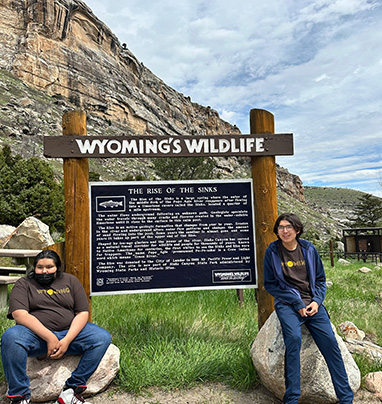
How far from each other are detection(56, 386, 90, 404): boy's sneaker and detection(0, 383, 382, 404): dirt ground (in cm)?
21

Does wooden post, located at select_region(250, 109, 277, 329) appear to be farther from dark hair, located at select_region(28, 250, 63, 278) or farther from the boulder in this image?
the boulder

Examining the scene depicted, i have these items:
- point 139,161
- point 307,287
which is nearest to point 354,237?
point 307,287

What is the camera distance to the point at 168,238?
3.98m

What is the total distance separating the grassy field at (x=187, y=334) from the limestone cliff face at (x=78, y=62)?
66922mm

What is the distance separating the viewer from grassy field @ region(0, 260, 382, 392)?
327 centimetres

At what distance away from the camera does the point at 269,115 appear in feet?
13.6

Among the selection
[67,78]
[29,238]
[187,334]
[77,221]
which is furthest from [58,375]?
[67,78]

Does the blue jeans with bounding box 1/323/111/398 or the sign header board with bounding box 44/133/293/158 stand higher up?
the sign header board with bounding box 44/133/293/158

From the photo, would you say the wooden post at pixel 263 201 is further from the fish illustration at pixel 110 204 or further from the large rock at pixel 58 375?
the large rock at pixel 58 375

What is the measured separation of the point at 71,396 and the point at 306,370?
7.13ft

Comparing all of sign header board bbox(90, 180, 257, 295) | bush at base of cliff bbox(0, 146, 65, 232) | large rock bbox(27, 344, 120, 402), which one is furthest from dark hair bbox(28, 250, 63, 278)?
bush at base of cliff bbox(0, 146, 65, 232)

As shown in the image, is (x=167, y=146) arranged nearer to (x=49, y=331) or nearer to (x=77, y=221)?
(x=77, y=221)

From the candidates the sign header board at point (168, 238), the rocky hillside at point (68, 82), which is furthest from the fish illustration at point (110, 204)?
the rocky hillside at point (68, 82)

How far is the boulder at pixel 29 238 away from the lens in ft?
34.9
